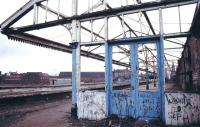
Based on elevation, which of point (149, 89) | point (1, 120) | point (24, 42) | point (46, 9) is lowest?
point (1, 120)

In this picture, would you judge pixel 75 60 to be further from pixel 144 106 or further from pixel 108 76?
pixel 144 106

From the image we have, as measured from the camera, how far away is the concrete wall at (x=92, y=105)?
28.6 feet

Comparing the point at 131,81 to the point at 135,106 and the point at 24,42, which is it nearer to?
the point at 135,106

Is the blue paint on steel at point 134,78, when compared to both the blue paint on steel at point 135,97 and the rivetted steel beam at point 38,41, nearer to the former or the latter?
the blue paint on steel at point 135,97

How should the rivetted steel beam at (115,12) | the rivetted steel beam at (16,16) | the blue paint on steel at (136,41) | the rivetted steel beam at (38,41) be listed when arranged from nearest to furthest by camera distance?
the rivetted steel beam at (115,12) < the blue paint on steel at (136,41) < the rivetted steel beam at (16,16) < the rivetted steel beam at (38,41)

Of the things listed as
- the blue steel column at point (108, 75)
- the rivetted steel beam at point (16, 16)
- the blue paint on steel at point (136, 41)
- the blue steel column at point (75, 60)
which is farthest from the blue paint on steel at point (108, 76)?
the rivetted steel beam at point (16, 16)

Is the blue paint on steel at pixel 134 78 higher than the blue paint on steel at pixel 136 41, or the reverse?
the blue paint on steel at pixel 136 41

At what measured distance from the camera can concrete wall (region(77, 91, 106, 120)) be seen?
8.73 meters

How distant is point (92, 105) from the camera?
893 cm

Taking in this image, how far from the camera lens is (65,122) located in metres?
8.74

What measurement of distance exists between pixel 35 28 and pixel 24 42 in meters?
1.61

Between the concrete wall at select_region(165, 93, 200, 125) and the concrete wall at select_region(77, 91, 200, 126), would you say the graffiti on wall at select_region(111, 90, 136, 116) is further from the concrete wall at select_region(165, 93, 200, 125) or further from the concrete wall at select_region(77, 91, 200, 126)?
the concrete wall at select_region(165, 93, 200, 125)

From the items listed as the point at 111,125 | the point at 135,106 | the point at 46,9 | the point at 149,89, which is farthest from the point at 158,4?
the point at 46,9

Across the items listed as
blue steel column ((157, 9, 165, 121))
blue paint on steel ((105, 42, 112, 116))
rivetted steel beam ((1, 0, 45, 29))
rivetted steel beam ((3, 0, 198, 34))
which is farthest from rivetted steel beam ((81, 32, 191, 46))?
rivetted steel beam ((1, 0, 45, 29))
